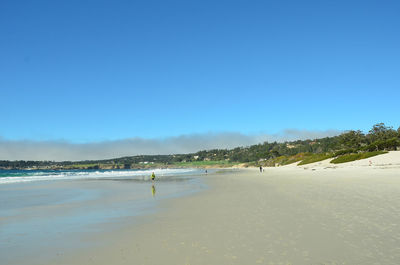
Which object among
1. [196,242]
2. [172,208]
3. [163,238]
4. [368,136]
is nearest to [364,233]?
[196,242]

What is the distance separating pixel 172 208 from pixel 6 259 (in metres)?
9.70

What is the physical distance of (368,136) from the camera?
13688cm

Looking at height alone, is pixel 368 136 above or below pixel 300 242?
above

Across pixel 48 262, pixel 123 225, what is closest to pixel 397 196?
pixel 123 225

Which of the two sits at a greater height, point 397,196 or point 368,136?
point 368,136

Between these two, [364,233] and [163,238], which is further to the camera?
[163,238]

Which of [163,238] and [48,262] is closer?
[48,262]

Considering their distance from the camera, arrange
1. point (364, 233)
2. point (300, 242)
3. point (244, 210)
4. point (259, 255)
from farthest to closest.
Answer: point (244, 210) < point (364, 233) < point (300, 242) < point (259, 255)

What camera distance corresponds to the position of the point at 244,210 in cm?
1480

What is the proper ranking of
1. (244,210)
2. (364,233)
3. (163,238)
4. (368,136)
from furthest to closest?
(368,136)
(244,210)
(163,238)
(364,233)

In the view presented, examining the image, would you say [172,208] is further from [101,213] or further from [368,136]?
[368,136]

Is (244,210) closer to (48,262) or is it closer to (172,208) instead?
(172,208)

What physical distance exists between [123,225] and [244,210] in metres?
5.82

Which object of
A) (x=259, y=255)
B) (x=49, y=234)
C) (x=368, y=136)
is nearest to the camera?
(x=259, y=255)
